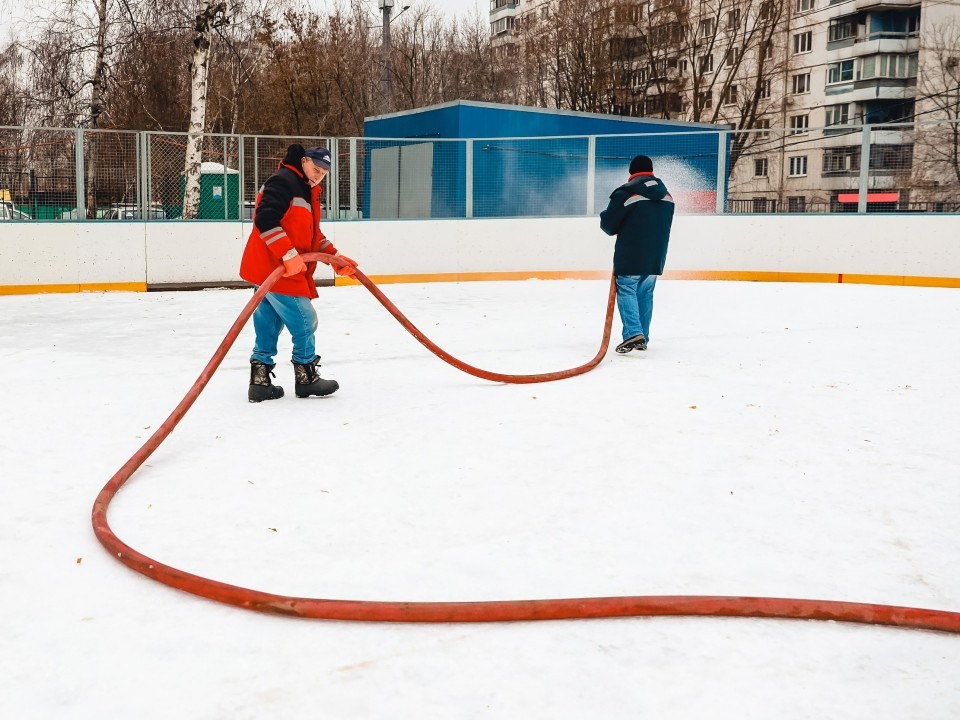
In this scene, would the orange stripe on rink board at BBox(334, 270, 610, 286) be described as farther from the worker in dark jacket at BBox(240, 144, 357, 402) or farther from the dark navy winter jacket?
the worker in dark jacket at BBox(240, 144, 357, 402)

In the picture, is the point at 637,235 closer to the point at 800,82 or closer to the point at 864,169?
the point at 864,169

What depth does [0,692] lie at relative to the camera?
99.7 inches

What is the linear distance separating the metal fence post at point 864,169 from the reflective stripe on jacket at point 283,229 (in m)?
11.2

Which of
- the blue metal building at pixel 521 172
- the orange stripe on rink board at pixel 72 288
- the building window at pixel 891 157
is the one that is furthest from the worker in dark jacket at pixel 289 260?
the building window at pixel 891 157

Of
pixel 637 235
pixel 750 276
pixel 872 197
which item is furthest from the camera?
pixel 750 276

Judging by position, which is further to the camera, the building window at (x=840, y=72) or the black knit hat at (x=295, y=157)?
the building window at (x=840, y=72)

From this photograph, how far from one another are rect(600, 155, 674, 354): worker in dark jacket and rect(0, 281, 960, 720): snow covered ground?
41cm

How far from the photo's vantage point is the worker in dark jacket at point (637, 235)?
8227mm

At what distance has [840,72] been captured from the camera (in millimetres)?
50750

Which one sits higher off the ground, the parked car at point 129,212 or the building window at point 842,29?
the building window at point 842,29

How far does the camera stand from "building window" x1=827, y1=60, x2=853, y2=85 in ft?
165

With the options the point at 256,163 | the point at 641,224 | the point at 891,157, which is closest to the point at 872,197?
the point at 891,157

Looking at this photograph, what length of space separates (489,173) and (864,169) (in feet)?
18.6

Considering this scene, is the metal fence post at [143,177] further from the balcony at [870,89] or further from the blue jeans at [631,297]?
the balcony at [870,89]
